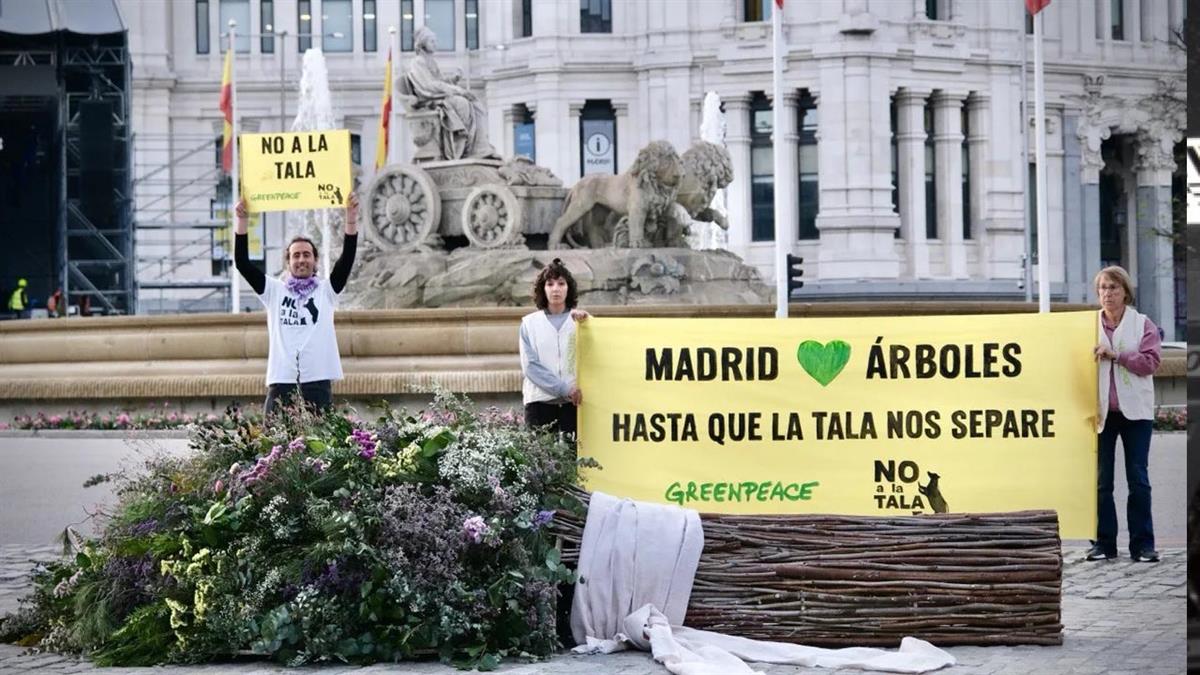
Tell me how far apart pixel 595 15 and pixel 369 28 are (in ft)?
28.7

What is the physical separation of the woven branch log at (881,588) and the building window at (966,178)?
73450 mm

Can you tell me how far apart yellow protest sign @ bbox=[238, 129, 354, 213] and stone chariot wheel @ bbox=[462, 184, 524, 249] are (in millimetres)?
6805

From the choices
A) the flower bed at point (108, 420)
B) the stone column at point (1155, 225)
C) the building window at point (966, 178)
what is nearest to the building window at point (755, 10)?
the building window at point (966, 178)

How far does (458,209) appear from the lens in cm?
2869

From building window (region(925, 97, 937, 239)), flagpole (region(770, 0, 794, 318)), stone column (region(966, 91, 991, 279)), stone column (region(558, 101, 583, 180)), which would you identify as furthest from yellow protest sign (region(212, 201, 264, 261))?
flagpole (region(770, 0, 794, 318))

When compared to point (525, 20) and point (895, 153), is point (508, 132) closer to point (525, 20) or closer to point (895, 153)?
point (525, 20)

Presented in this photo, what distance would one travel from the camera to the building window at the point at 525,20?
272 ft

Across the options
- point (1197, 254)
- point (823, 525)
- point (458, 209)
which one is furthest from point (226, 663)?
point (458, 209)

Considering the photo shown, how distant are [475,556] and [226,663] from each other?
106 cm

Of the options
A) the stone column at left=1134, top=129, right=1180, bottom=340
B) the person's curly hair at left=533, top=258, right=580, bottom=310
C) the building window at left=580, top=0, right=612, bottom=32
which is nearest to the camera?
the person's curly hair at left=533, top=258, right=580, bottom=310

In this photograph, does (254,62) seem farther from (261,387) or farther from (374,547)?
(374,547)

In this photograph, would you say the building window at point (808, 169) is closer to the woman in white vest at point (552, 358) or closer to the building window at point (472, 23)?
the building window at point (472, 23)

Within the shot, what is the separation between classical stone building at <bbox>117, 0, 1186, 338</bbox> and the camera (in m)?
78.2

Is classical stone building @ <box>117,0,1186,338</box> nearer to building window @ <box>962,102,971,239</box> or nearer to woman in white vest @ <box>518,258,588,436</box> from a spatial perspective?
building window @ <box>962,102,971,239</box>
